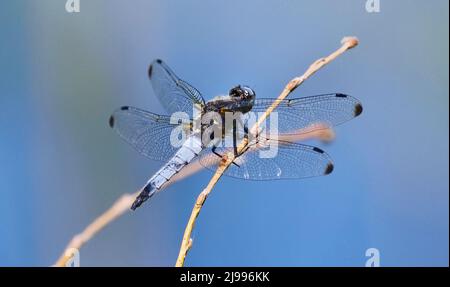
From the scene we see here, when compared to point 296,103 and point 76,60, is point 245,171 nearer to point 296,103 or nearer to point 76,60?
point 296,103

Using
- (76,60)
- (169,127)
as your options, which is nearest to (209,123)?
(169,127)

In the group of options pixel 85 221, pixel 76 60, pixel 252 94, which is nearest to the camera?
pixel 252 94

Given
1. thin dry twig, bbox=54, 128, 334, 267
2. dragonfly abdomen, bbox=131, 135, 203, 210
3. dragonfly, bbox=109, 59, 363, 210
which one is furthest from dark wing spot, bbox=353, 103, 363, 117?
dragonfly abdomen, bbox=131, 135, 203, 210

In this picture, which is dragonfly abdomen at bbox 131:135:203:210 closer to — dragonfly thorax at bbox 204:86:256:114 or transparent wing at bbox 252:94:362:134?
dragonfly thorax at bbox 204:86:256:114

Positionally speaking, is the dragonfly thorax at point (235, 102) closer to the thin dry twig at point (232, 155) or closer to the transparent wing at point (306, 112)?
the transparent wing at point (306, 112)

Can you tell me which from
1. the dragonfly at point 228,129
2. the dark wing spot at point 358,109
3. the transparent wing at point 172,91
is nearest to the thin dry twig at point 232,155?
the dragonfly at point 228,129
